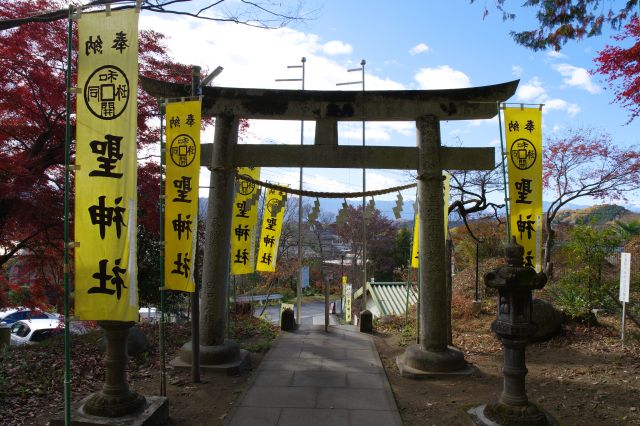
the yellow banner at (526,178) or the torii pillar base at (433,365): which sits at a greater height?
the yellow banner at (526,178)

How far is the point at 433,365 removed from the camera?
24.9 ft

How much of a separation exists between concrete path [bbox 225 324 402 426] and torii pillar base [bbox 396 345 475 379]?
53cm

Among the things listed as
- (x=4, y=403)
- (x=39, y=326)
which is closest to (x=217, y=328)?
(x=4, y=403)

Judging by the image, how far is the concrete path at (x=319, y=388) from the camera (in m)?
5.82

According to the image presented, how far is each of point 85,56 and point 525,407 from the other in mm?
6366

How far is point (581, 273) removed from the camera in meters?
10.2

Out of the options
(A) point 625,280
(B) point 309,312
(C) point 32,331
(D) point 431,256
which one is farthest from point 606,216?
(C) point 32,331

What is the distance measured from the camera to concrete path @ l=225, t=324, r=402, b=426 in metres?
5.82

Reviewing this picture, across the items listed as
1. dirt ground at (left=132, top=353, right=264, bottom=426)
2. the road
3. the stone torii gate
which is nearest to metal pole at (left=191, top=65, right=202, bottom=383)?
dirt ground at (left=132, top=353, right=264, bottom=426)

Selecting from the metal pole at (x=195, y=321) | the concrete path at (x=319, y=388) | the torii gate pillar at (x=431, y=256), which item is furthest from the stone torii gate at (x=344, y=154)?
the concrete path at (x=319, y=388)

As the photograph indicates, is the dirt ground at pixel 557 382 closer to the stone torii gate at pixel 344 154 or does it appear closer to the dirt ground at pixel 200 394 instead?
the stone torii gate at pixel 344 154

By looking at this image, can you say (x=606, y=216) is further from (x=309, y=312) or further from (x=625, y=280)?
(x=309, y=312)

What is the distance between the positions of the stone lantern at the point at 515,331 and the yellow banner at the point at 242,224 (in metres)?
6.29

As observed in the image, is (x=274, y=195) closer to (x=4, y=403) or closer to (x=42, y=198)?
(x=42, y=198)
